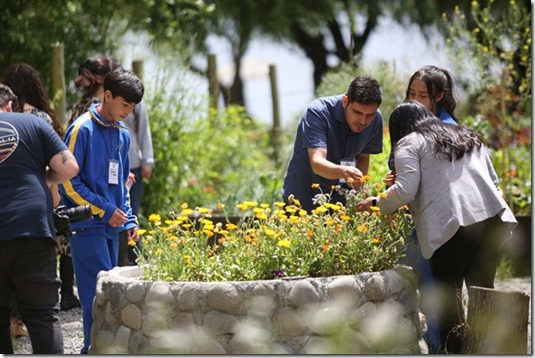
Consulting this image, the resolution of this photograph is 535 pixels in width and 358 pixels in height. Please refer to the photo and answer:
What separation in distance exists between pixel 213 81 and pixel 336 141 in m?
5.93

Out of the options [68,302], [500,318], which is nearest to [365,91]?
[500,318]

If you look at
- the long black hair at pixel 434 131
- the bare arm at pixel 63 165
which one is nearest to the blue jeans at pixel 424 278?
the long black hair at pixel 434 131

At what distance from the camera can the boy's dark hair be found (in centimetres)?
597

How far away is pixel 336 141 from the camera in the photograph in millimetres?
6449

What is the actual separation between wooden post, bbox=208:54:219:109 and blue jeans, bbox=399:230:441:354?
596 centimetres

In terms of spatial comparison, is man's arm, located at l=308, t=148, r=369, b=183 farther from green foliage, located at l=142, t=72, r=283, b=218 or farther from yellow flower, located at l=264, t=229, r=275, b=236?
green foliage, located at l=142, t=72, r=283, b=218

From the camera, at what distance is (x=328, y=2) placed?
19953mm

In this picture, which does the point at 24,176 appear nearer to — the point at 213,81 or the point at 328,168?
the point at 328,168

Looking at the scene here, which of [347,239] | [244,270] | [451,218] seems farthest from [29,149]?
[451,218]

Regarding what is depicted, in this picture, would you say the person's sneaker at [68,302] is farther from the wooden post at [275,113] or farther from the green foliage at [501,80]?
the wooden post at [275,113]

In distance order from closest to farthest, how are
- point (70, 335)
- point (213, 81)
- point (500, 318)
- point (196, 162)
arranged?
point (500, 318) < point (70, 335) < point (196, 162) < point (213, 81)

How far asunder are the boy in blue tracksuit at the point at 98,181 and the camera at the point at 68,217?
0.37 m

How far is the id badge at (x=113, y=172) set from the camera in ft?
20.0

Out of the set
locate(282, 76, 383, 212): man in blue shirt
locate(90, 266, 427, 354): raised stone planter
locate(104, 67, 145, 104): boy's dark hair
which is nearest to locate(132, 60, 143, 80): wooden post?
locate(282, 76, 383, 212): man in blue shirt
